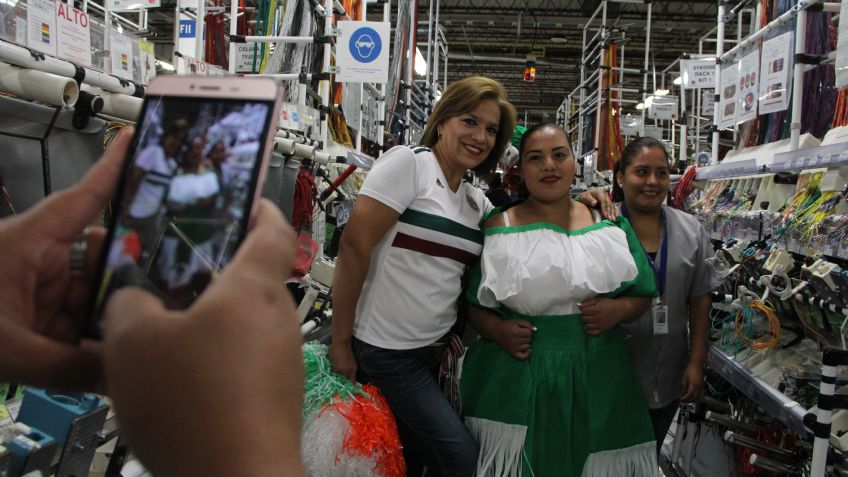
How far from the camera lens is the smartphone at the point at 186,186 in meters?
0.33

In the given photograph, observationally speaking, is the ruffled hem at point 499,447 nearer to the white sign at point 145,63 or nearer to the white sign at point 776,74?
the white sign at point 145,63

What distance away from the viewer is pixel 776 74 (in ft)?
8.25

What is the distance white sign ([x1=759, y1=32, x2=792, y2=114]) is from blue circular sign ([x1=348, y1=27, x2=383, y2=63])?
2.01m

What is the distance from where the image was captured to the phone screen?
33 cm

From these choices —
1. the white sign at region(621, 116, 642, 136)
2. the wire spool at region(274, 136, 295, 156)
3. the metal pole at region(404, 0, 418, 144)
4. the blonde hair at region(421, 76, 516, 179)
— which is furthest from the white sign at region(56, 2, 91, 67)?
the white sign at region(621, 116, 642, 136)

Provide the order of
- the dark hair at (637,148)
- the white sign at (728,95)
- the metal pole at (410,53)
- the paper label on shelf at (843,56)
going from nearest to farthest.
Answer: the paper label on shelf at (843,56) → the dark hair at (637,148) → the white sign at (728,95) → the metal pole at (410,53)

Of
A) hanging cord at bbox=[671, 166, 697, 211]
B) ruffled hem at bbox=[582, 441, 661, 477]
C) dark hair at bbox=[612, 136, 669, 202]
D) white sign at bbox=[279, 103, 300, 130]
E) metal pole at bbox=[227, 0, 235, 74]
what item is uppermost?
metal pole at bbox=[227, 0, 235, 74]

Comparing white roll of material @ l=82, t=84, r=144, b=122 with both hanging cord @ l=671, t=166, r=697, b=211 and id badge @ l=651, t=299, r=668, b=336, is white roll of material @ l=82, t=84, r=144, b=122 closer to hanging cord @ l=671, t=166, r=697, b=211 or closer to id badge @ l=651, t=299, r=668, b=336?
id badge @ l=651, t=299, r=668, b=336

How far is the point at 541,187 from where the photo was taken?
1672mm

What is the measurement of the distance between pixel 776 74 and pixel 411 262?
2.11 m

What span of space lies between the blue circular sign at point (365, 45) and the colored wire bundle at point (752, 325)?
7.57ft

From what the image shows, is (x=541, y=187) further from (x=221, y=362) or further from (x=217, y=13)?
(x=217, y=13)

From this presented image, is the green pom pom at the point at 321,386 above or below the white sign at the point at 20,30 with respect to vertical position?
below

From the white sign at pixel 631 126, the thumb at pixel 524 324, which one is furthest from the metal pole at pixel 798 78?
the white sign at pixel 631 126
